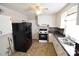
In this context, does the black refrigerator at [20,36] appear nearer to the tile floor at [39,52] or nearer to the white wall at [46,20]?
the tile floor at [39,52]

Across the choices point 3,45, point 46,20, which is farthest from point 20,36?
point 46,20

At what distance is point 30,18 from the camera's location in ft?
20.0

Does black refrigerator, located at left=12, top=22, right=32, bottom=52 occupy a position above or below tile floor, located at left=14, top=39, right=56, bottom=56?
above

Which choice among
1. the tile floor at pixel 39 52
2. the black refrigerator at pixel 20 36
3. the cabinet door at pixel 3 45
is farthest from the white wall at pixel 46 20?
the cabinet door at pixel 3 45

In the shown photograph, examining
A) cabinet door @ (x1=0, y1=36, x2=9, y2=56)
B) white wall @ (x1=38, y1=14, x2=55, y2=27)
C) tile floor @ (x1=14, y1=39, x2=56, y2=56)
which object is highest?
white wall @ (x1=38, y1=14, x2=55, y2=27)

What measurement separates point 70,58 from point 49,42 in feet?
16.0

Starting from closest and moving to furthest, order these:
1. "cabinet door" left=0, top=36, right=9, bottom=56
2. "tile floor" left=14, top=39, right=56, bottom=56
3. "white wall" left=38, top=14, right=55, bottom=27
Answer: "cabinet door" left=0, top=36, right=9, bottom=56 → "tile floor" left=14, top=39, right=56, bottom=56 → "white wall" left=38, top=14, right=55, bottom=27

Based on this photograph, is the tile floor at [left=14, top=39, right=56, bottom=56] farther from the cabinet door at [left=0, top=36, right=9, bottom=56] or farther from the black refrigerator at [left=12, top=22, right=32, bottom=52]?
the cabinet door at [left=0, top=36, right=9, bottom=56]

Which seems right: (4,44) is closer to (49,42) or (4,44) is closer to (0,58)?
(0,58)

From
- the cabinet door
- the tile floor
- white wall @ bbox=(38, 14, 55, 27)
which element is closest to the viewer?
the cabinet door

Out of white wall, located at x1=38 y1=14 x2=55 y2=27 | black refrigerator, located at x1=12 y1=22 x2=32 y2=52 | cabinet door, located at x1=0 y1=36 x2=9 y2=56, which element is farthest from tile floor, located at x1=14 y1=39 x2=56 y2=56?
white wall, located at x1=38 y1=14 x2=55 y2=27

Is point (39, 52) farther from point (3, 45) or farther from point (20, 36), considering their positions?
point (3, 45)

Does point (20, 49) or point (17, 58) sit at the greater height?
point (17, 58)

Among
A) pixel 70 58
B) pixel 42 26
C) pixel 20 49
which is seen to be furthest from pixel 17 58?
pixel 42 26
